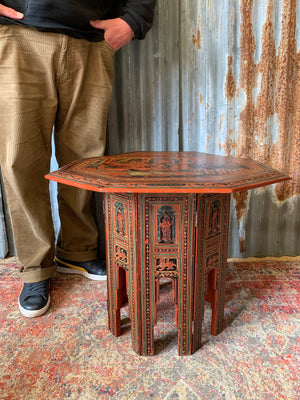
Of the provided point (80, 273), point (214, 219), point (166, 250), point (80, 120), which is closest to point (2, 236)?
point (80, 273)

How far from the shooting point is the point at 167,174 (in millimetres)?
1096

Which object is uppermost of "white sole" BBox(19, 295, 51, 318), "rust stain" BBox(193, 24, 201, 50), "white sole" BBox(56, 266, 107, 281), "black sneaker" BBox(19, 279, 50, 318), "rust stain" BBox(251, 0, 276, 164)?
"rust stain" BBox(193, 24, 201, 50)

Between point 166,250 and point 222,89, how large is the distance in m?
1.20

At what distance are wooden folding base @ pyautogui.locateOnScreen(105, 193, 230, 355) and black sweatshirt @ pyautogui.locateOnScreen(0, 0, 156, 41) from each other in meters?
0.86

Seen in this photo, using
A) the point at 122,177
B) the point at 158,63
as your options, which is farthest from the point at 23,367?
the point at 158,63

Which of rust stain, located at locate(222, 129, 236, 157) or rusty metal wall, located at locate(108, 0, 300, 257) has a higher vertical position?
rusty metal wall, located at locate(108, 0, 300, 257)

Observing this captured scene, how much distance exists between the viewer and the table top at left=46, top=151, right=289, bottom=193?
0.96 meters

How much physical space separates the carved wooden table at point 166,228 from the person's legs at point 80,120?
44 cm

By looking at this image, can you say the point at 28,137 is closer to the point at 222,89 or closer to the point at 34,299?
the point at 34,299

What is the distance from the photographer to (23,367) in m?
1.20

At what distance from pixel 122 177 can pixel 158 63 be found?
1.12 metres

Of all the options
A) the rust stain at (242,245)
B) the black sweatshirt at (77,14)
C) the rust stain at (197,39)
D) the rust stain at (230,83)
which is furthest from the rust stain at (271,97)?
the black sweatshirt at (77,14)

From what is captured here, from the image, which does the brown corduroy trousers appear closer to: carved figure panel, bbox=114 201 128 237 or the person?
the person

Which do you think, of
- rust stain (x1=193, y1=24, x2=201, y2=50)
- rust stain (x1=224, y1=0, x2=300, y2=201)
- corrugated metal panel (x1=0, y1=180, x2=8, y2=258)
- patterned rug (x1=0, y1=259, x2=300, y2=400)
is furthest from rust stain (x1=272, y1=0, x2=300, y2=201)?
corrugated metal panel (x1=0, y1=180, x2=8, y2=258)
